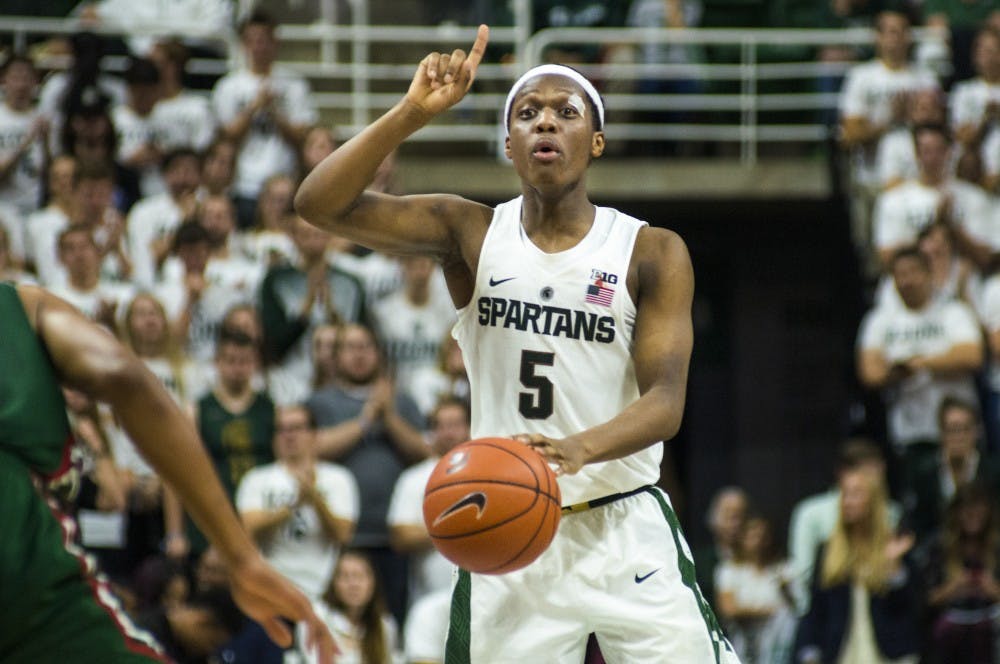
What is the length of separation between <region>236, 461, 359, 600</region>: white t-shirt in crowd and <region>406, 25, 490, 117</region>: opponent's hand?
15.5 feet

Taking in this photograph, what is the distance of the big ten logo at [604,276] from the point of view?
5.27 m

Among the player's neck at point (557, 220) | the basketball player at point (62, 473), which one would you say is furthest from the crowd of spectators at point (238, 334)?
the basketball player at point (62, 473)

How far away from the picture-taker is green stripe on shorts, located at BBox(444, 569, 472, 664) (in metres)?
5.21

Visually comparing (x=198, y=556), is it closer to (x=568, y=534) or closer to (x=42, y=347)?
(x=568, y=534)

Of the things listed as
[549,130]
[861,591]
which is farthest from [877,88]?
[549,130]

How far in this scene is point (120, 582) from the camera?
30.6ft

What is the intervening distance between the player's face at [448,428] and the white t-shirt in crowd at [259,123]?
3.16 metres

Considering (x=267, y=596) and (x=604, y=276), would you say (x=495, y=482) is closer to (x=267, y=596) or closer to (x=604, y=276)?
(x=604, y=276)

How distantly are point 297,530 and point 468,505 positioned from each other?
5004 millimetres

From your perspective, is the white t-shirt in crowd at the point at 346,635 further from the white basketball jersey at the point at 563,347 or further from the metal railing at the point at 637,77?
the metal railing at the point at 637,77

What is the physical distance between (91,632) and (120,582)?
585cm

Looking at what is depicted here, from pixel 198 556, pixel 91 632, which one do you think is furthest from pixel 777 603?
pixel 91 632

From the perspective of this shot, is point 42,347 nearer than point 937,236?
Yes

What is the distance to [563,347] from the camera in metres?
5.25
